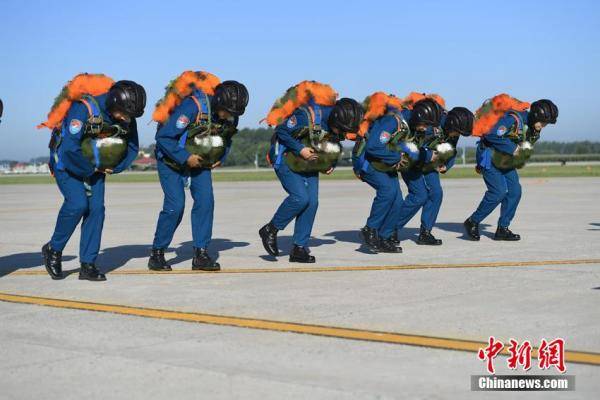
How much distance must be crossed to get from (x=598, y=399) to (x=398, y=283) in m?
4.34

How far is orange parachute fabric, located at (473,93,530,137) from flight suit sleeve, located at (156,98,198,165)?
15.8ft

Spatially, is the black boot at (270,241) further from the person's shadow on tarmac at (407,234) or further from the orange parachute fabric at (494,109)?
the orange parachute fabric at (494,109)

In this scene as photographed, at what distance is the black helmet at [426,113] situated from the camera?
1220 centimetres

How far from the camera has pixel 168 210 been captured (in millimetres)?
10602

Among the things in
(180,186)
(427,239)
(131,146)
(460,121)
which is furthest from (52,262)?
(460,121)

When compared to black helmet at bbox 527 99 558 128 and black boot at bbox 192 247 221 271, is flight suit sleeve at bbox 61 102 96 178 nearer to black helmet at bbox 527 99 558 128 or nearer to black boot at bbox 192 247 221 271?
black boot at bbox 192 247 221 271

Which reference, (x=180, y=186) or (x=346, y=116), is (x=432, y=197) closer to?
(x=346, y=116)

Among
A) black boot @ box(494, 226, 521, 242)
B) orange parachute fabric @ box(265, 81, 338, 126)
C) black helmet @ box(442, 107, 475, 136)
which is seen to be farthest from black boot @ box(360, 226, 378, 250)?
black boot @ box(494, 226, 521, 242)

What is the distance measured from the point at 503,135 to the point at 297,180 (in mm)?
3541

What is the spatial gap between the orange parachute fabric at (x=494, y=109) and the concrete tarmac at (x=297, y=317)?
1.54m

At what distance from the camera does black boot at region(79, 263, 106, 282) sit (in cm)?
988

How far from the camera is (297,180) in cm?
1129
